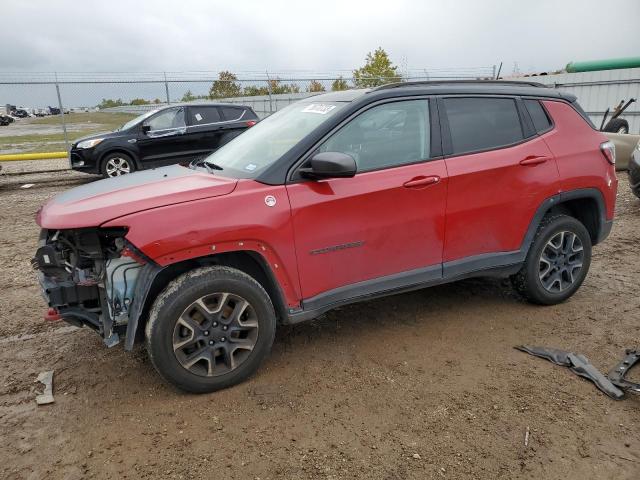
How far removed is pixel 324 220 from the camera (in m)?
3.21

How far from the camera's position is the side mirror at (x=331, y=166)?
3.09m

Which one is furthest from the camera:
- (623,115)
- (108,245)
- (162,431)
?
(623,115)

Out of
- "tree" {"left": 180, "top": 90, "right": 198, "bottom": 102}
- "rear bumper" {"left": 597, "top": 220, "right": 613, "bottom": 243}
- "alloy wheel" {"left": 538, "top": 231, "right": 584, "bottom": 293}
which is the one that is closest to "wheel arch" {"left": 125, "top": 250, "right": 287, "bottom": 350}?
"alloy wheel" {"left": 538, "top": 231, "right": 584, "bottom": 293}

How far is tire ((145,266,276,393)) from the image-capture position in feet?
9.59

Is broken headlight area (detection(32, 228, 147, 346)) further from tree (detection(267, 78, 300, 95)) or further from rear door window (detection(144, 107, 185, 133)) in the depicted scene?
tree (detection(267, 78, 300, 95))

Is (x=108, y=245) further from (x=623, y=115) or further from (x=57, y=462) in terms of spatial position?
(x=623, y=115)

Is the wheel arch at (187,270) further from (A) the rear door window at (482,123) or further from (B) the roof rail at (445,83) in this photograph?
(A) the rear door window at (482,123)

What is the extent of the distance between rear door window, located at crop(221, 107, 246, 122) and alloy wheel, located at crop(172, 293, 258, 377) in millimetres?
8897

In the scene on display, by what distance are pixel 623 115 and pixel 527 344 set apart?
52.4 ft

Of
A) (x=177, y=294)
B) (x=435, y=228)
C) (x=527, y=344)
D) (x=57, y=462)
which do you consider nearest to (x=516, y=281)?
(x=527, y=344)

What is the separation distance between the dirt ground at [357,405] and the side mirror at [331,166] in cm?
129

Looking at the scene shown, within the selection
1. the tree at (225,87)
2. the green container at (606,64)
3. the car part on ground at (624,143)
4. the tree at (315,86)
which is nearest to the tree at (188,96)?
the tree at (225,87)

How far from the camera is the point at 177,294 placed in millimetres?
2916

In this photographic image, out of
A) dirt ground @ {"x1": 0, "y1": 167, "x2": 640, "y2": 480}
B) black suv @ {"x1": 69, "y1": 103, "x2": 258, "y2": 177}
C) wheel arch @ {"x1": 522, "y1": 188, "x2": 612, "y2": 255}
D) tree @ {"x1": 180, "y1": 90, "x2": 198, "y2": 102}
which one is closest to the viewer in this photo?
dirt ground @ {"x1": 0, "y1": 167, "x2": 640, "y2": 480}
